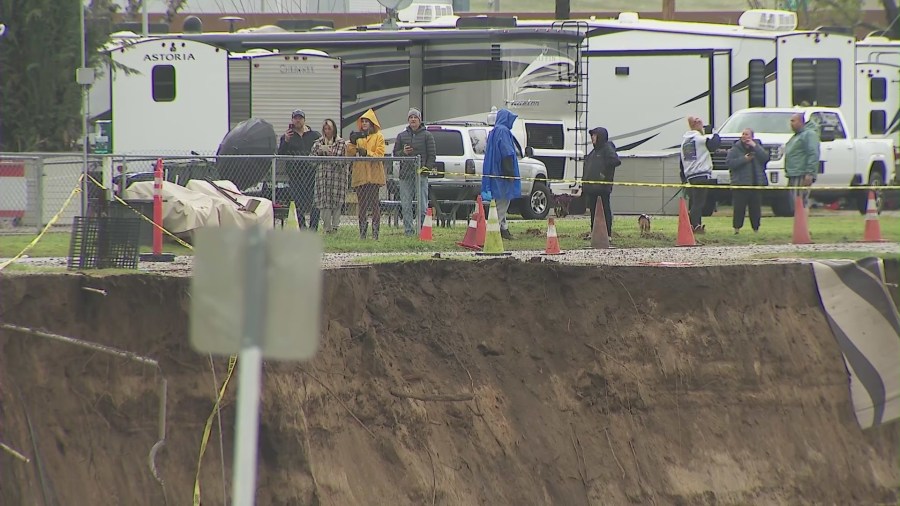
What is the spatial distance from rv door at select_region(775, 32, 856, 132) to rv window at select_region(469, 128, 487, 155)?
658 centimetres

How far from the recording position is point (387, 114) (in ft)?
76.1

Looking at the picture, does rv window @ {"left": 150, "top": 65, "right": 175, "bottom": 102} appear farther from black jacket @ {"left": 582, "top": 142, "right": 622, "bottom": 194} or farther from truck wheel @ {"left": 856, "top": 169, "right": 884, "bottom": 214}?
truck wheel @ {"left": 856, "top": 169, "right": 884, "bottom": 214}

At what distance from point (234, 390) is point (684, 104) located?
50.8 ft

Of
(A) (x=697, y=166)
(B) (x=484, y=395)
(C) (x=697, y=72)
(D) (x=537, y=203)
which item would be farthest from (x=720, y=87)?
(B) (x=484, y=395)

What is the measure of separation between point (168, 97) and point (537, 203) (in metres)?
6.92

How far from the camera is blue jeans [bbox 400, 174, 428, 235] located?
595 inches

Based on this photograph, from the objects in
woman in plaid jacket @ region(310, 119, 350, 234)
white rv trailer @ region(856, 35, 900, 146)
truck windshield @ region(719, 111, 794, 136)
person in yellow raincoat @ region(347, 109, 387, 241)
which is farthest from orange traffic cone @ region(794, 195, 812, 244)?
white rv trailer @ region(856, 35, 900, 146)

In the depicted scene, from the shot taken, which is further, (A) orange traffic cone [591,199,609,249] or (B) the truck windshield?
(B) the truck windshield

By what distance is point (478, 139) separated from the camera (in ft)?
68.6

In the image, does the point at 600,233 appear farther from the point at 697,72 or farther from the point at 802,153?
the point at 697,72

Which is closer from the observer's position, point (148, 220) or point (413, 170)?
point (148, 220)

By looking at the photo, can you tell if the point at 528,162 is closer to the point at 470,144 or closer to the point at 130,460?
the point at 470,144

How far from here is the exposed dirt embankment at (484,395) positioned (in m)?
10.4

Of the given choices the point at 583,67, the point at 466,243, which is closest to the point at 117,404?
the point at 466,243
